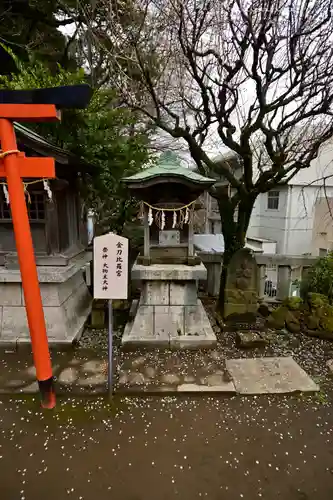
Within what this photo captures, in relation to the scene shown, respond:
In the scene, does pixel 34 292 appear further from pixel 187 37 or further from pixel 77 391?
pixel 187 37

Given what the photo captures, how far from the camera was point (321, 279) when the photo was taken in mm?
6355

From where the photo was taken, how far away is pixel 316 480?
2793 millimetres

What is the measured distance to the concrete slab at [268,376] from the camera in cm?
411

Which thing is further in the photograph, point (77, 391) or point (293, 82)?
point (293, 82)

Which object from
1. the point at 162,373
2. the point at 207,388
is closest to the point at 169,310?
the point at 162,373

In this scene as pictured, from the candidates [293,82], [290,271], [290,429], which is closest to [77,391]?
[290,429]

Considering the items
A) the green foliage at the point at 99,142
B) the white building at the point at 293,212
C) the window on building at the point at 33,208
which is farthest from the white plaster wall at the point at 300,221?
the window on building at the point at 33,208

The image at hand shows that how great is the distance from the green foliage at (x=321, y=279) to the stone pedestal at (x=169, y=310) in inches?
113

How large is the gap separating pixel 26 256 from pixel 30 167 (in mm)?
1061

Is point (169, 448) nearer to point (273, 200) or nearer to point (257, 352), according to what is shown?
point (257, 352)

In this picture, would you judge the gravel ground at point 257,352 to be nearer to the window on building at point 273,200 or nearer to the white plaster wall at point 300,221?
the white plaster wall at point 300,221

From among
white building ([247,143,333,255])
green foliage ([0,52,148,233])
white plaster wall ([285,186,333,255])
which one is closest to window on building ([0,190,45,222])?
green foliage ([0,52,148,233])

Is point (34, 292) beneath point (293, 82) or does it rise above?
beneath

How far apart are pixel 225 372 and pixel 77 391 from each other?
2257mm
